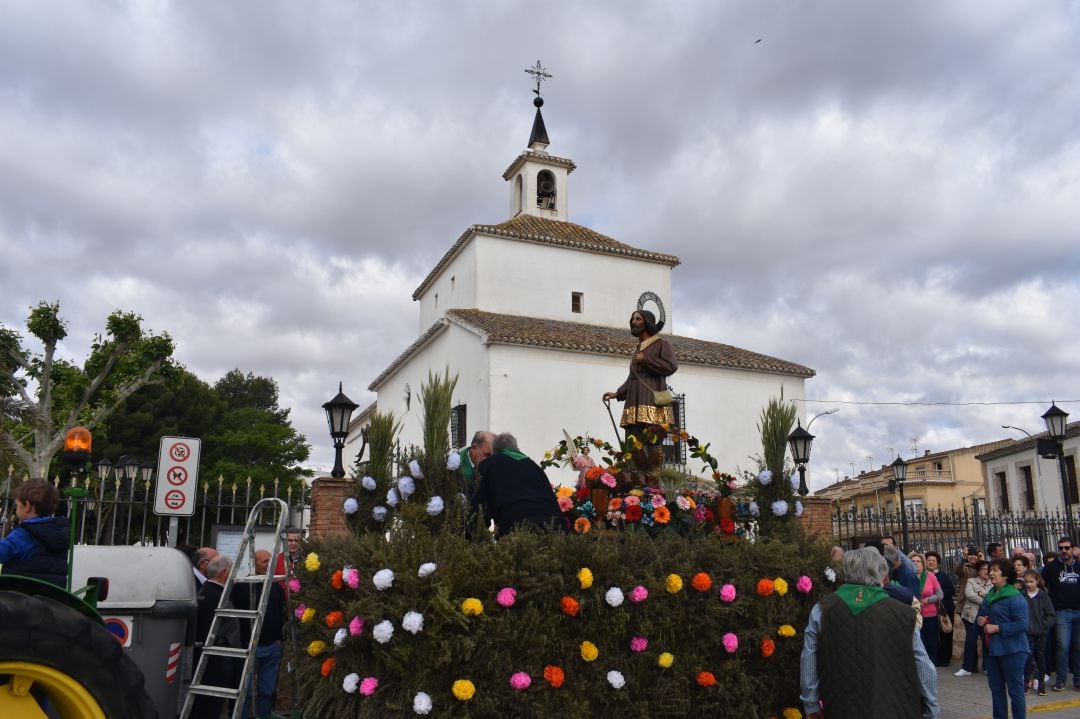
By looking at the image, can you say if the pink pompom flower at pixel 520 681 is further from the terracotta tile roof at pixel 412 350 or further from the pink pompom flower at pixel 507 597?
the terracotta tile roof at pixel 412 350

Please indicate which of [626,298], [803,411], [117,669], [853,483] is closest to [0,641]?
[117,669]

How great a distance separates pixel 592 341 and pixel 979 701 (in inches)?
604

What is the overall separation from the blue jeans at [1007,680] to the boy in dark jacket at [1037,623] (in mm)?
3314

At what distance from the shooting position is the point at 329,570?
624 cm

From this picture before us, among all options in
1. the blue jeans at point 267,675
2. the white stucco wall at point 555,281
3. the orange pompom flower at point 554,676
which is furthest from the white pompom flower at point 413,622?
the white stucco wall at point 555,281

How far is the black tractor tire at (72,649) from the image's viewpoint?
3.49 metres

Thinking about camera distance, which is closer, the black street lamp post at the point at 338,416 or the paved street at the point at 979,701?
the paved street at the point at 979,701

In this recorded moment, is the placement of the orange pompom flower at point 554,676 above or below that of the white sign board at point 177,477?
below

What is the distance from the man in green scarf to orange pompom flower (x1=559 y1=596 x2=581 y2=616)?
151 cm

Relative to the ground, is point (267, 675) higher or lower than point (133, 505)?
lower

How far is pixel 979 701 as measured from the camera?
978cm

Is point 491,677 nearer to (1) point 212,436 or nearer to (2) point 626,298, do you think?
(2) point 626,298

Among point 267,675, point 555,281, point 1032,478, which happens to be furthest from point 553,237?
point 1032,478

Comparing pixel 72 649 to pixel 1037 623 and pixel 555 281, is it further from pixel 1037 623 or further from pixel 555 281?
pixel 555 281
